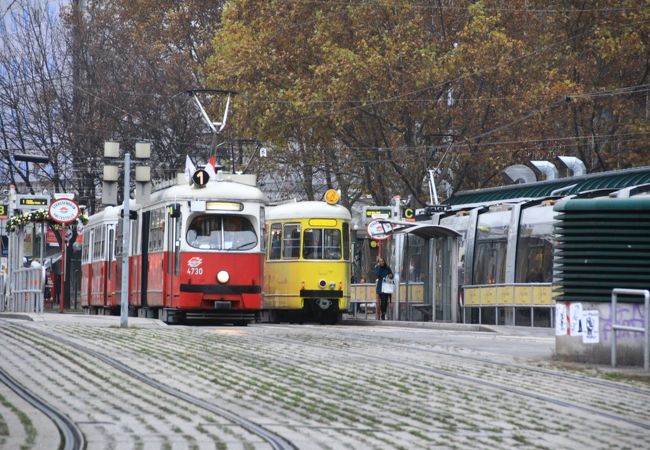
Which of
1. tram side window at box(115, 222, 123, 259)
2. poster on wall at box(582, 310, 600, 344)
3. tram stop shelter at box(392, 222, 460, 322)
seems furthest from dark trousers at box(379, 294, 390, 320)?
poster on wall at box(582, 310, 600, 344)

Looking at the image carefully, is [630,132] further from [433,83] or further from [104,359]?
[104,359]

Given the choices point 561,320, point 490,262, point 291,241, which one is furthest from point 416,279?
point 561,320

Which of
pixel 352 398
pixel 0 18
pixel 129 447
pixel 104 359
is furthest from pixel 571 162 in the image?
pixel 129 447

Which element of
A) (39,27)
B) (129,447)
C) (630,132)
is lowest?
(129,447)

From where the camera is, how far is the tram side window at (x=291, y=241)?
38.0m

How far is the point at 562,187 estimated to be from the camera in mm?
39469

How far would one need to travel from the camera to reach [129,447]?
9945 millimetres

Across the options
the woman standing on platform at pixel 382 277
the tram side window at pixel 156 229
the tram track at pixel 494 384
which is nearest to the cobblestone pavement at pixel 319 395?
the tram track at pixel 494 384

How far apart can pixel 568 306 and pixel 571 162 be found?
87.2 ft

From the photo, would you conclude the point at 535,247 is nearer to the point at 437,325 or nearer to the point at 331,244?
the point at 437,325

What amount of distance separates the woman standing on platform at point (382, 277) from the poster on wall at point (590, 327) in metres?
20.0

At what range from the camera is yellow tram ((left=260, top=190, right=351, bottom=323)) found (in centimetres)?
3756

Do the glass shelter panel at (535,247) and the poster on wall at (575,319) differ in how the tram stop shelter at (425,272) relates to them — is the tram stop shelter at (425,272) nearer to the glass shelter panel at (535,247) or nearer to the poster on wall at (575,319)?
the glass shelter panel at (535,247)

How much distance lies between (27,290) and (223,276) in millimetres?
9162
